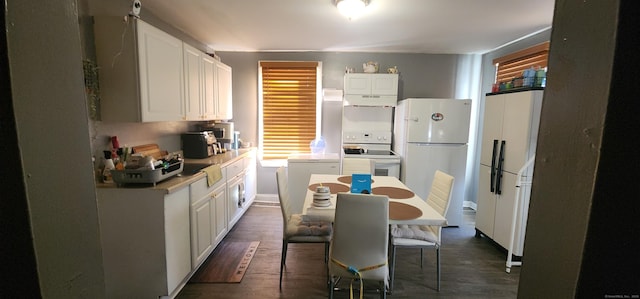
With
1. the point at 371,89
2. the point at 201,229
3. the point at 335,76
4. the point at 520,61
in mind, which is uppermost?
the point at 520,61

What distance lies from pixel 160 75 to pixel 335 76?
2.55 m

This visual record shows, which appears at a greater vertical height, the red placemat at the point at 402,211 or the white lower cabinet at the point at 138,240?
the red placemat at the point at 402,211

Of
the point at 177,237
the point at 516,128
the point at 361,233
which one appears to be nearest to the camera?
the point at 361,233

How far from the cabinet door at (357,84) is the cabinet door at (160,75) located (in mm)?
2160

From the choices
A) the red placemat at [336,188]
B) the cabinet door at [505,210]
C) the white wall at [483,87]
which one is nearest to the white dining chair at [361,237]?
the red placemat at [336,188]

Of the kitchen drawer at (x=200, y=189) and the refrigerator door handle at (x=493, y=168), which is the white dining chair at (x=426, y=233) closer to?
the refrigerator door handle at (x=493, y=168)

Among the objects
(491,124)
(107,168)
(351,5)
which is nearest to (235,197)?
(107,168)

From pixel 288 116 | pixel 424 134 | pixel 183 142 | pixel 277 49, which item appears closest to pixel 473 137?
pixel 424 134

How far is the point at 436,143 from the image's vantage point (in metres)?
3.47

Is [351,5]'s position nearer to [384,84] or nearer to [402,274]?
[384,84]

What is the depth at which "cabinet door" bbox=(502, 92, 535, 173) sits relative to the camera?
252 cm

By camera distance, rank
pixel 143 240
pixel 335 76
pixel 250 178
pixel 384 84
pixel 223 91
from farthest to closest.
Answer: pixel 335 76 < pixel 250 178 < pixel 384 84 < pixel 223 91 < pixel 143 240

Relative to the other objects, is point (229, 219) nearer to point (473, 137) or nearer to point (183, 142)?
point (183, 142)

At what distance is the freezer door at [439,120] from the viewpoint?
3406 mm
